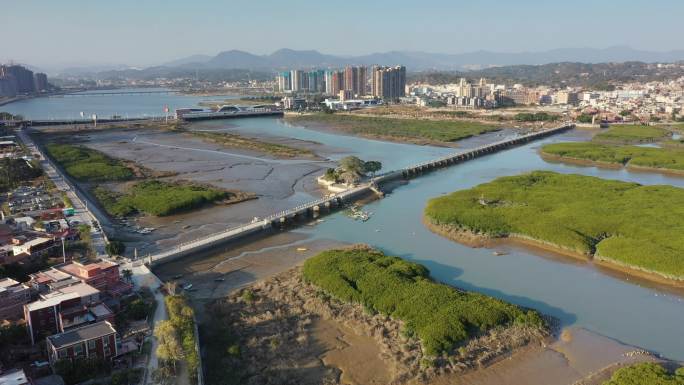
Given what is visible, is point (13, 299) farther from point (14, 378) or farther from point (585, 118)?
point (585, 118)

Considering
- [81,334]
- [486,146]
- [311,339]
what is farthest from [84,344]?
[486,146]

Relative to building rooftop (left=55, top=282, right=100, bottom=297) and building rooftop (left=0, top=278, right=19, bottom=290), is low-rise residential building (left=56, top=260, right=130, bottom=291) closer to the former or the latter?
building rooftop (left=55, top=282, right=100, bottom=297)

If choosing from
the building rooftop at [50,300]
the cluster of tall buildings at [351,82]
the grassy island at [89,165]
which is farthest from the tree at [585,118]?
the building rooftop at [50,300]

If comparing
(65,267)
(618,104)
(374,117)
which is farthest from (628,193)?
(618,104)

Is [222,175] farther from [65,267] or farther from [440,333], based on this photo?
[440,333]

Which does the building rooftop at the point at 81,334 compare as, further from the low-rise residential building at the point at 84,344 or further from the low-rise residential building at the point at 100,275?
the low-rise residential building at the point at 100,275

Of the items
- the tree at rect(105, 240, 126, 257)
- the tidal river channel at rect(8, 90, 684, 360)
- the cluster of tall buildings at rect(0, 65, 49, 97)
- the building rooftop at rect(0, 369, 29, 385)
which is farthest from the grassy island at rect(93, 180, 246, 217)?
the cluster of tall buildings at rect(0, 65, 49, 97)

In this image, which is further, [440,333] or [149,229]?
[149,229]
